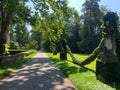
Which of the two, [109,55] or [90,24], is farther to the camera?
[90,24]

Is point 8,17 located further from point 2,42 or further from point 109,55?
point 109,55

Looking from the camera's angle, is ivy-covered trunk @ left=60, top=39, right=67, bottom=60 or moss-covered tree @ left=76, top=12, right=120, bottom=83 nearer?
moss-covered tree @ left=76, top=12, right=120, bottom=83

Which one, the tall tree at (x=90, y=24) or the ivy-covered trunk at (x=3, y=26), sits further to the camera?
the tall tree at (x=90, y=24)

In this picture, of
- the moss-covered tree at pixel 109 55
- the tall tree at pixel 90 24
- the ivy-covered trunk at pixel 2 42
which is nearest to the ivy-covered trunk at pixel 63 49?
the ivy-covered trunk at pixel 2 42

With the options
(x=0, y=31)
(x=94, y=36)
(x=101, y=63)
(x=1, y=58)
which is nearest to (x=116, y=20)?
(x=101, y=63)

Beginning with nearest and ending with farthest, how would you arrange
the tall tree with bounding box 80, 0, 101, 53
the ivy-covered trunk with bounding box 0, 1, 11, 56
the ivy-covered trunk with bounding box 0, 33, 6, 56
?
the ivy-covered trunk with bounding box 0, 33, 6, 56
the ivy-covered trunk with bounding box 0, 1, 11, 56
the tall tree with bounding box 80, 0, 101, 53

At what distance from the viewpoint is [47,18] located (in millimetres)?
28906

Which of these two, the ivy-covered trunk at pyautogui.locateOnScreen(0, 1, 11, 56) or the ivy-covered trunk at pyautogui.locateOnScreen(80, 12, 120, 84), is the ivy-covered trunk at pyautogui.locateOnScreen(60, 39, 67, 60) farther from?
the ivy-covered trunk at pyautogui.locateOnScreen(80, 12, 120, 84)

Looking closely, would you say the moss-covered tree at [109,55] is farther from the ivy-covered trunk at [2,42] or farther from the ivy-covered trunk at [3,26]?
the ivy-covered trunk at [3,26]

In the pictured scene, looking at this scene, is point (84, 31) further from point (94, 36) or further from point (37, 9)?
point (37, 9)

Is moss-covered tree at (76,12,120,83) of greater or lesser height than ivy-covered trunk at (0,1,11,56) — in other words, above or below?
below

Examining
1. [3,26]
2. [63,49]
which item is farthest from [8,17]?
[63,49]

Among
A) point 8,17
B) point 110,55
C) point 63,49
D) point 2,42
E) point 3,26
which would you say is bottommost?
point 110,55

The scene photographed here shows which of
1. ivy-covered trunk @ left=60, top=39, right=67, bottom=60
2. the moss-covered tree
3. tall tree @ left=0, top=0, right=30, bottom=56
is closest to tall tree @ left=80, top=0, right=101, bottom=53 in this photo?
ivy-covered trunk @ left=60, top=39, right=67, bottom=60
